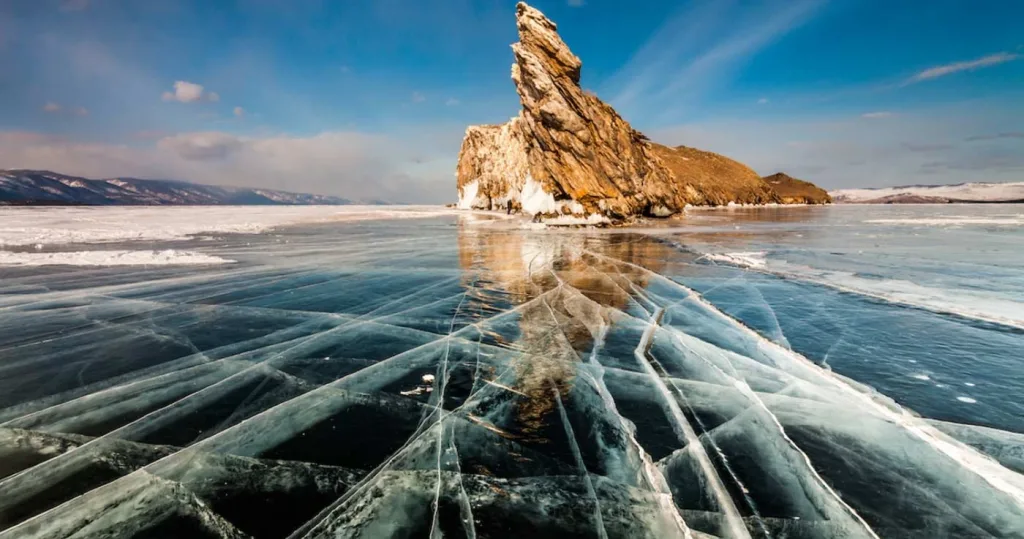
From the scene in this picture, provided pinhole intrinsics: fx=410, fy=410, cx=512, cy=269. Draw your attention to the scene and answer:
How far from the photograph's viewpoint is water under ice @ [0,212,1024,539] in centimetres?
268

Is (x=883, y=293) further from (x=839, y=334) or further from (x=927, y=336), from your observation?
(x=839, y=334)

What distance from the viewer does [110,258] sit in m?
13.7

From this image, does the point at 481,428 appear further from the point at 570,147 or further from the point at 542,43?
the point at 542,43

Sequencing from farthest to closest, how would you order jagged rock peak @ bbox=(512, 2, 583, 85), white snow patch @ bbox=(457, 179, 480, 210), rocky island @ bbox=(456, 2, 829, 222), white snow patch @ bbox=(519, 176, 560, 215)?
1. white snow patch @ bbox=(457, 179, 480, 210)
2. jagged rock peak @ bbox=(512, 2, 583, 85)
3. white snow patch @ bbox=(519, 176, 560, 215)
4. rocky island @ bbox=(456, 2, 829, 222)

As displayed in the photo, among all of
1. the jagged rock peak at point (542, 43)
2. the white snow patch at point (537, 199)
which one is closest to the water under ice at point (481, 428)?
the white snow patch at point (537, 199)

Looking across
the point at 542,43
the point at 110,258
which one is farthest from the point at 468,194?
the point at 110,258

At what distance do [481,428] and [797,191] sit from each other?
19879 cm

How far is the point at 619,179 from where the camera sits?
38.4 metres

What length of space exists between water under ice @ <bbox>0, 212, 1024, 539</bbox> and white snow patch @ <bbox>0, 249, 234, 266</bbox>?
5490 millimetres

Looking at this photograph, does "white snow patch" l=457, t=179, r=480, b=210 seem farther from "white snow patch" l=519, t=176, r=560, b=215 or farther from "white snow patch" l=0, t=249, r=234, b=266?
"white snow patch" l=0, t=249, r=234, b=266

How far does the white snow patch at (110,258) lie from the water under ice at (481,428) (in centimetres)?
549

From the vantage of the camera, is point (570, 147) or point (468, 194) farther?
point (468, 194)

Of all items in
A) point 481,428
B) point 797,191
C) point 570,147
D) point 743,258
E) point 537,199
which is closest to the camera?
point 481,428

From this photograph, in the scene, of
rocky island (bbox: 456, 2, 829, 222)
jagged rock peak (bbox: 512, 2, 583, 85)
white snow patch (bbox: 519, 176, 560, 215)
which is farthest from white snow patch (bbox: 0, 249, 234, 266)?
jagged rock peak (bbox: 512, 2, 583, 85)
